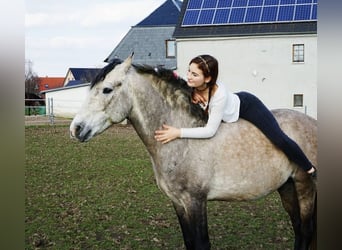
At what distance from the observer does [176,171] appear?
9.38ft

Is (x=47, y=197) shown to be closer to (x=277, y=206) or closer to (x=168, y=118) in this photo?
(x=277, y=206)

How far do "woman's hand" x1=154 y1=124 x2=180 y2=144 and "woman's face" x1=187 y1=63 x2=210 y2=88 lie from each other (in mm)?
303

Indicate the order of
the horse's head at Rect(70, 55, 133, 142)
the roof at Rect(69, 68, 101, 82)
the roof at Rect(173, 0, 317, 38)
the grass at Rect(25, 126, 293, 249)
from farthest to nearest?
the grass at Rect(25, 126, 293, 249), the roof at Rect(173, 0, 317, 38), the roof at Rect(69, 68, 101, 82), the horse's head at Rect(70, 55, 133, 142)

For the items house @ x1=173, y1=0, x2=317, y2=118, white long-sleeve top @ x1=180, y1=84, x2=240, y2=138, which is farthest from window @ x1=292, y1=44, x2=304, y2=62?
white long-sleeve top @ x1=180, y1=84, x2=240, y2=138

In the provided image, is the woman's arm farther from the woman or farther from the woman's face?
the woman's face

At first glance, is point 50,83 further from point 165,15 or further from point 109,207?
point 109,207

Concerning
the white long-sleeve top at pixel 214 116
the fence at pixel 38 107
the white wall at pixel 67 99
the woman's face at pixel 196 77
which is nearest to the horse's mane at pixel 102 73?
the woman's face at pixel 196 77

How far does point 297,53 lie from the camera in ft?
11.8

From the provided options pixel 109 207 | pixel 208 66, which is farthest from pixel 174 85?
pixel 109 207

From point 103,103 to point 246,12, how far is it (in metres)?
1.82

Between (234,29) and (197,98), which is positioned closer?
(197,98)

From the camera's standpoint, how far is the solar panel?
376 cm

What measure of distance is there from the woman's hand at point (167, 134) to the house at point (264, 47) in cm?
74

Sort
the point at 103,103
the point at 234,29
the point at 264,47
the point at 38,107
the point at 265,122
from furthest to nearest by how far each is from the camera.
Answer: the point at 234,29 < the point at 38,107 < the point at 264,47 < the point at 265,122 < the point at 103,103
